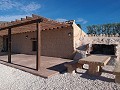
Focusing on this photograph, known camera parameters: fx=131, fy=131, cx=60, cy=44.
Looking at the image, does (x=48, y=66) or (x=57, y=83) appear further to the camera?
(x=48, y=66)

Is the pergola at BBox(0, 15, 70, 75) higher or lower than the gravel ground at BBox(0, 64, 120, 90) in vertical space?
higher

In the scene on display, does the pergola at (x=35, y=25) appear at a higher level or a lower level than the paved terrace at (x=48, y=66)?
higher

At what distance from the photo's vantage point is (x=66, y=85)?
5.34m

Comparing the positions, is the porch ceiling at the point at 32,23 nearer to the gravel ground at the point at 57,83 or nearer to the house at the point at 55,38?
the house at the point at 55,38

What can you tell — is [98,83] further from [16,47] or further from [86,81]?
[16,47]

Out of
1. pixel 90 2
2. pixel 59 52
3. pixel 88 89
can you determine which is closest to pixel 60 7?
pixel 90 2

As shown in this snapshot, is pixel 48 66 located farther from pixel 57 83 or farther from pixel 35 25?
pixel 35 25

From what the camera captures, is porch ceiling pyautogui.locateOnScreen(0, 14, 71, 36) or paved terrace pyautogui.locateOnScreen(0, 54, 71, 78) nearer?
paved terrace pyautogui.locateOnScreen(0, 54, 71, 78)

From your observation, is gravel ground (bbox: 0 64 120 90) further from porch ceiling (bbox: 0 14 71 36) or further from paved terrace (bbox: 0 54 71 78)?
porch ceiling (bbox: 0 14 71 36)

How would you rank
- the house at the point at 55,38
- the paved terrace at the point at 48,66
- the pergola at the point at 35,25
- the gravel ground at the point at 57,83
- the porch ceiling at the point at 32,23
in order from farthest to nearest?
the house at the point at 55,38, the porch ceiling at the point at 32,23, the pergola at the point at 35,25, the paved terrace at the point at 48,66, the gravel ground at the point at 57,83

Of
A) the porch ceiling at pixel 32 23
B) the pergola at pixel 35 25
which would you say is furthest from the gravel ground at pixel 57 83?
the porch ceiling at pixel 32 23

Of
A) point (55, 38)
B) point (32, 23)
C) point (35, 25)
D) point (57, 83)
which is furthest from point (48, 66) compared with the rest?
point (55, 38)

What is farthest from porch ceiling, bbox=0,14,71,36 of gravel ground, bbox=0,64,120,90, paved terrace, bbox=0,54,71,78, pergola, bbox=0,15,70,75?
gravel ground, bbox=0,64,120,90

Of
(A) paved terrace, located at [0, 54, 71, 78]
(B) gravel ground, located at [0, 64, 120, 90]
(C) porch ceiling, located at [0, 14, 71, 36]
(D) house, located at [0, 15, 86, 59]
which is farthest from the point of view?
(D) house, located at [0, 15, 86, 59]
